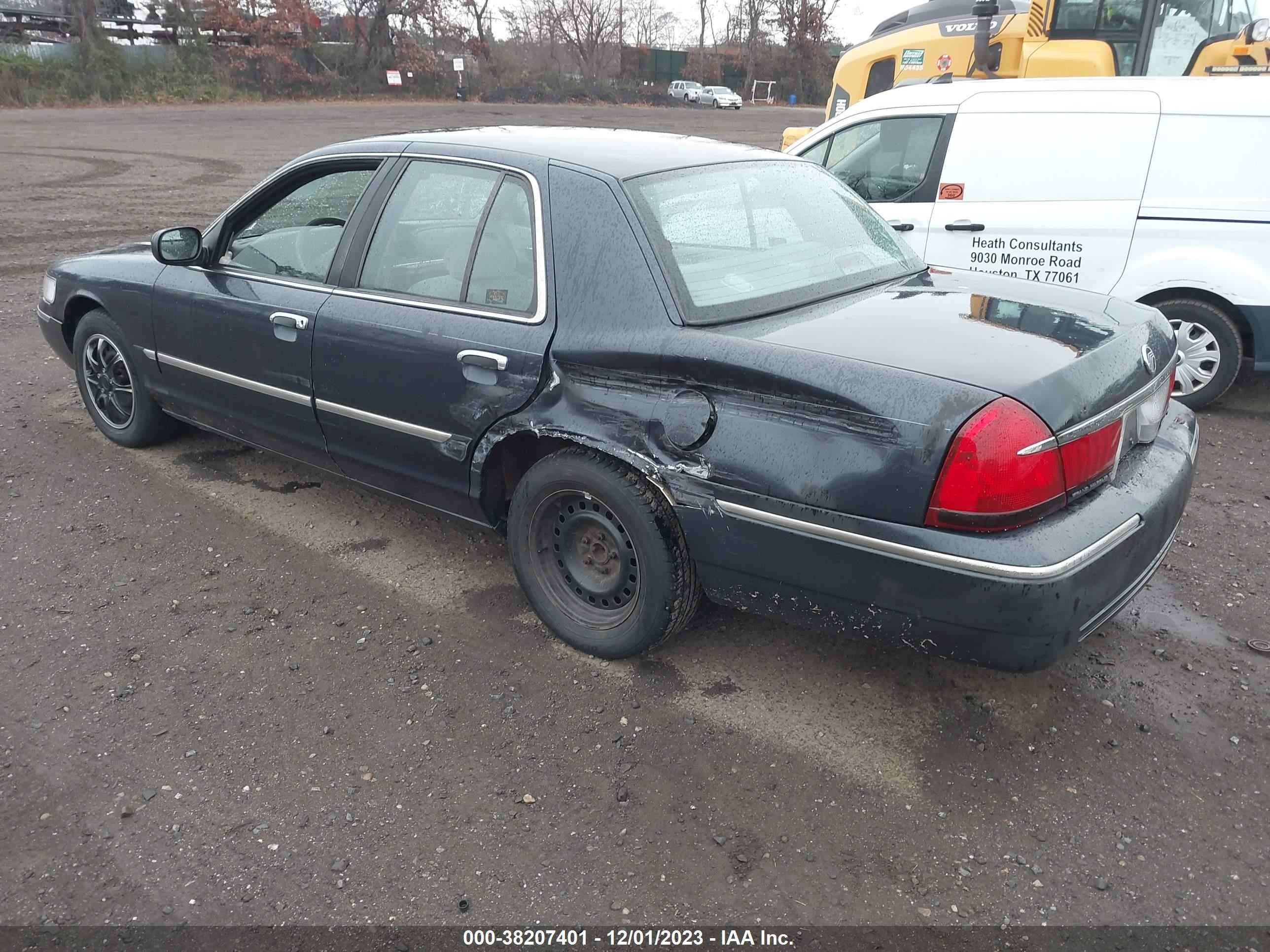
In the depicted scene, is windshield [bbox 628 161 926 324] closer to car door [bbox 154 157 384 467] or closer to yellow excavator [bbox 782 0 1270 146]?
car door [bbox 154 157 384 467]

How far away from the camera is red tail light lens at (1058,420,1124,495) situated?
2467mm

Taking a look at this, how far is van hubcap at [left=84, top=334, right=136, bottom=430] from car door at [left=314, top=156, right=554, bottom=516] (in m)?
1.84

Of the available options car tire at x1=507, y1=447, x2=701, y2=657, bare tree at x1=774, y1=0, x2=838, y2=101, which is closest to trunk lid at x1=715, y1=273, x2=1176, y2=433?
car tire at x1=507, y1=447, x2=701, y2=657

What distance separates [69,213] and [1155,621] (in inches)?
551

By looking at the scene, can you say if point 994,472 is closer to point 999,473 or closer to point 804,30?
point 999,473

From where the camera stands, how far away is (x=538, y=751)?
2.81 metres

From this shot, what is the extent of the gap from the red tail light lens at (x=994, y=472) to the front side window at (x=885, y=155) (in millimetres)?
4154

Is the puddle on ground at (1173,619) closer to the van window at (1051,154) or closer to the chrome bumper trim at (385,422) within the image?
the chrome bumper trim at (385,422)

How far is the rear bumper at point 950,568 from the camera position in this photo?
7.75ft

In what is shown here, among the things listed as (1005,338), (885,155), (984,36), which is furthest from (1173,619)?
(984,36)

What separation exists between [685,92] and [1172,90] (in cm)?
4543

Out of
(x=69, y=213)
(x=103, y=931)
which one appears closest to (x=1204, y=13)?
(x=103, y=931)

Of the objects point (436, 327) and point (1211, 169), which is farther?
point (1211, 169)

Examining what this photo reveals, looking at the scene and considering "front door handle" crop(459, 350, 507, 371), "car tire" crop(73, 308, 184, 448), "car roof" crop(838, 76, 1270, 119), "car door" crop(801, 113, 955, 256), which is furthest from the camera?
"car door" crop(801, 113, 955, 256)
